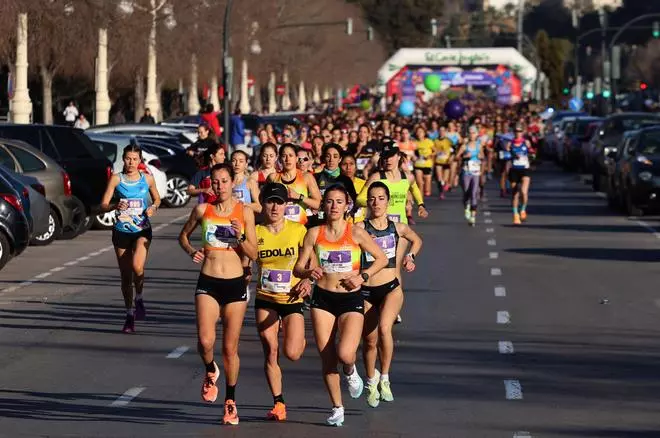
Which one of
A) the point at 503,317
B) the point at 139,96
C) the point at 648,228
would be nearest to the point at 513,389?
the point at 503,317

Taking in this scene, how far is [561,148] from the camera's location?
58938 millimetres

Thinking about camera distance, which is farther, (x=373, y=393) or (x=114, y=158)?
(x=114, y=158)

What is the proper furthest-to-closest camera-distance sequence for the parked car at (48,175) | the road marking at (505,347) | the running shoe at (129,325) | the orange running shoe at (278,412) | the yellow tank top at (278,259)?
the parked car at (48,175)
the running shoe at (129,325)
the road marking at (505,347)
the yellow tank top at (278,259)
the orange running shoe at (278,412)

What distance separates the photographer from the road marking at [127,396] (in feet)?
40.7

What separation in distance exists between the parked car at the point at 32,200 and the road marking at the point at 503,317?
6.95m

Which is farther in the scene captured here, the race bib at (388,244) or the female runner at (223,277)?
the race bib at (388,244)

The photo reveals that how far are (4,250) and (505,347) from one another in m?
8.33

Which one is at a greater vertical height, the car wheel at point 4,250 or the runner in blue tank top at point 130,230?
the runner in blue tank top at point 130,230

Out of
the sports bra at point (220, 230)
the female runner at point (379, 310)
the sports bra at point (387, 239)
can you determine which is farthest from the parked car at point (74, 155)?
the sports bra at point (220, 230)

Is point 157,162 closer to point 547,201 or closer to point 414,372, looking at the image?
point 547,201

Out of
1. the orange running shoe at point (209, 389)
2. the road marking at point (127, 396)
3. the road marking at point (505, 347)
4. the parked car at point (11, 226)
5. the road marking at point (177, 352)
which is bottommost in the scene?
the road marking at point (505, 347)

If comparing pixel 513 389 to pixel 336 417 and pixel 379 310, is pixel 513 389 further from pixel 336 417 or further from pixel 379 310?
pixel 336 417

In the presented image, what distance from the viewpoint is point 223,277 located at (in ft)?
38.8

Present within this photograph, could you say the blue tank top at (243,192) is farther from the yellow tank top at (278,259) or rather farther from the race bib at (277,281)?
the race bib at (277,281)
